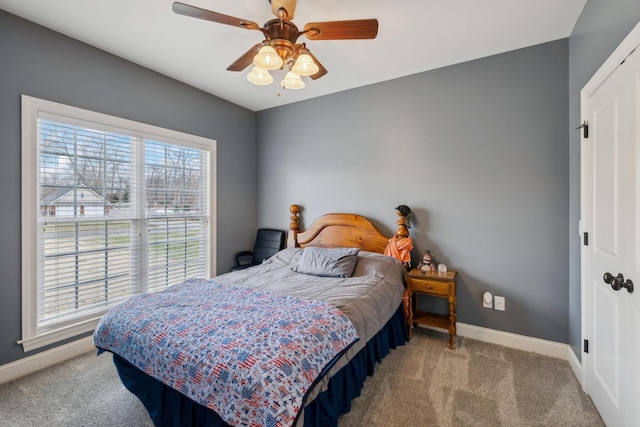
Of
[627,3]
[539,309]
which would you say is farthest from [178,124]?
[539,309]

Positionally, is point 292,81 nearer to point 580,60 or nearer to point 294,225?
point 294,225

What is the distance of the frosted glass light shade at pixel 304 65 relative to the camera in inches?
68.8

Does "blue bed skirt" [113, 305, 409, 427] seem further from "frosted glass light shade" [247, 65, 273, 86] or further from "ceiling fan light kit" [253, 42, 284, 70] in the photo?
"frosted glass light shade" [247, 65, 273, 86]

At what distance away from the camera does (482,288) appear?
8.77ft

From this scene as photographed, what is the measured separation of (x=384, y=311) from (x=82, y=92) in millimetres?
3156

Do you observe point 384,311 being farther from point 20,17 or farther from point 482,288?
point 20,17

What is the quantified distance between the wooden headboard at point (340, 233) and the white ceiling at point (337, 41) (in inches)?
62.9

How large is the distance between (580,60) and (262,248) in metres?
3.70

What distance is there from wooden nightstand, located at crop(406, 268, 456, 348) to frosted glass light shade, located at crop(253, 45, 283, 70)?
6.96ft

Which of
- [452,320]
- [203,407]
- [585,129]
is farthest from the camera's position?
[452,320]

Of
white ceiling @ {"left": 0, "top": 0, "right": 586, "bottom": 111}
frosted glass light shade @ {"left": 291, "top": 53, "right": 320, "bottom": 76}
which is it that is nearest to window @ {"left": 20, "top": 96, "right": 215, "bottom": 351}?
white ceiling @ {"left": 0, "top": 0, "right": 586, "bottom": 111}

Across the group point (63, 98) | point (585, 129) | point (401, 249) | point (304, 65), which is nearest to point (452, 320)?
point (401, 249)

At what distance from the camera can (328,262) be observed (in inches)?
107

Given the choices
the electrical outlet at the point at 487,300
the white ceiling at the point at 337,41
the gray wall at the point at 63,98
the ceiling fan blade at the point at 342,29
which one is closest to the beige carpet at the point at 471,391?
the electrical outlet at the point at 487,300
